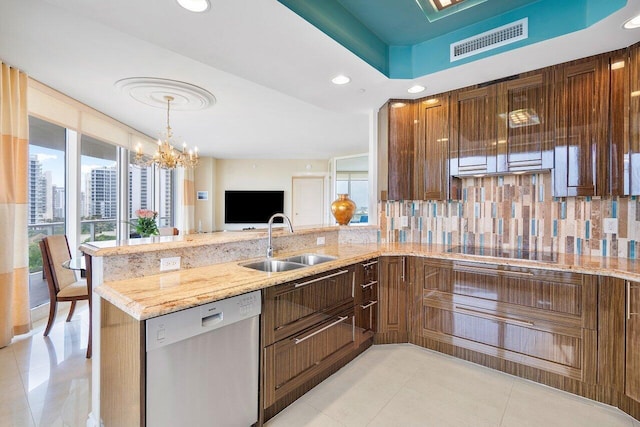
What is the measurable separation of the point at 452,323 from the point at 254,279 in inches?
67.6

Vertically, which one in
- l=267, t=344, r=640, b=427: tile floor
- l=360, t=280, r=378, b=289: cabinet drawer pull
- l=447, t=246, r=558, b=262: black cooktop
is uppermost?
l=447, t=246, r=558, b=262: black cooktop

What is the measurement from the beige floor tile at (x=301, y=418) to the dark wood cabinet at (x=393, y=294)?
1.03 meters

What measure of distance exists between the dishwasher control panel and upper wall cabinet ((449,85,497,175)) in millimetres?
2185

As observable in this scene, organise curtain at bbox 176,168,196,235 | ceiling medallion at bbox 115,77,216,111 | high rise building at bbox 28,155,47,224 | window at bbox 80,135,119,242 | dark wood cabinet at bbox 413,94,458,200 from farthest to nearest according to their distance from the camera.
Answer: curtain at bbox 176,168,196,235, window at bbox 80,135,119,242, high rise building at bbox 28,155,47,224, ceiling medallion at bbox 115,77,216,111, dark wood cabinet at bbox 413,94,458,200

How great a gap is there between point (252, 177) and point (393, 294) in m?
6.11

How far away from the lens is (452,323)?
2412mm

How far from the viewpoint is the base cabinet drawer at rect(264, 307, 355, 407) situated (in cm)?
166

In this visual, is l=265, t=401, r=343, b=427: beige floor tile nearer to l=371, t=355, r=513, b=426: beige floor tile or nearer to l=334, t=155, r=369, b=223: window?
l=371, t=355, r=513, b=426: beige floor tile

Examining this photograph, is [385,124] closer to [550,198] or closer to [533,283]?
[550,198]

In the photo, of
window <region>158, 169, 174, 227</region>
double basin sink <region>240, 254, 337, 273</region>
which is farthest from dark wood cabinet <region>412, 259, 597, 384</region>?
window <region>158, 169, 174, 227</region>

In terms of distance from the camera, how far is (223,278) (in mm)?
1645

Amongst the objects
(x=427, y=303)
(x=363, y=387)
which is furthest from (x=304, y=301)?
(x=427, y=303)

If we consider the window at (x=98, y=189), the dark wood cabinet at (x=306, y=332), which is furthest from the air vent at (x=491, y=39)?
the window at (x=98, y=189)

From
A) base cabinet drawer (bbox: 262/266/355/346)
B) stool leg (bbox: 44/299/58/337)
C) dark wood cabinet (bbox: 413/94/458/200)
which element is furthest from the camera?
dark wood cabinet (bbox: 413/94/458/200)
